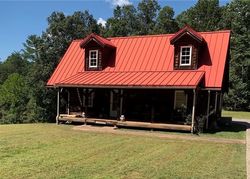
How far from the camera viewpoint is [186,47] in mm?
22094

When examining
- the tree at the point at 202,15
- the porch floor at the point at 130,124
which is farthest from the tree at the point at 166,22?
the porch floor at the point at 130,124

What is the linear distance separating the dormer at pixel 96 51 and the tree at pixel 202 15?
34.8 metres

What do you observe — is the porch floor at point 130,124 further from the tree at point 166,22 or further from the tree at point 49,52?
the tree at point 166,22

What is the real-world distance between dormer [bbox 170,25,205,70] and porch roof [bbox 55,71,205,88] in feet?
2.49

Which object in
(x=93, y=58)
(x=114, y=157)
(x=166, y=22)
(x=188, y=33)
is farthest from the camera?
(x=166, y=22)

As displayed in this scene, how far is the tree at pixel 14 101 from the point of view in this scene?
2003 inches

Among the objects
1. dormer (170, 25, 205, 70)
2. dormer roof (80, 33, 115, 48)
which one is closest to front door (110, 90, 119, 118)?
dormer roof (80, 33, 115, 48)

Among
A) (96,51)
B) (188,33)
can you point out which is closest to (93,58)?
(96,51)

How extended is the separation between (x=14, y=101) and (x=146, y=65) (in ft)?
125

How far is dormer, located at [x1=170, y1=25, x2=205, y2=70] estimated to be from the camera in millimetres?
21578

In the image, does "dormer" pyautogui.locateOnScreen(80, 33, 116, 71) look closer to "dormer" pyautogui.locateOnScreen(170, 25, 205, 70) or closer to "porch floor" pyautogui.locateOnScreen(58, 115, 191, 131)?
"porch floor" pyautogui.locateOnScreen(58, 115, 191, 131)

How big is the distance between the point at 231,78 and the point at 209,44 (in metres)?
23.3

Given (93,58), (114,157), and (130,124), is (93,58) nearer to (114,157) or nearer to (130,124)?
(130,124)

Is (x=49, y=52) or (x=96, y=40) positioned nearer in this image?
(x=96, y=40)
